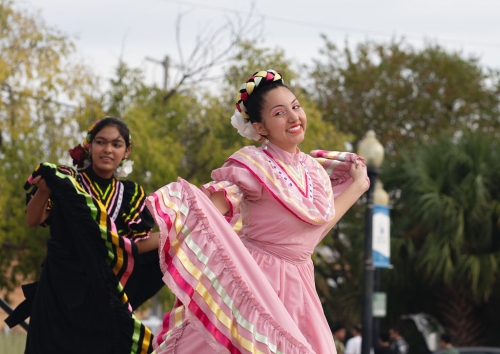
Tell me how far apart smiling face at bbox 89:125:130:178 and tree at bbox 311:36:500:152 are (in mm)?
20443

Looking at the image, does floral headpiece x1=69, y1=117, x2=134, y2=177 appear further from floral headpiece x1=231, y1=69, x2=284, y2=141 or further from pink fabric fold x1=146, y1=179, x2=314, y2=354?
pink fabric fold x1=146, y1=179, x2=314, y2=354

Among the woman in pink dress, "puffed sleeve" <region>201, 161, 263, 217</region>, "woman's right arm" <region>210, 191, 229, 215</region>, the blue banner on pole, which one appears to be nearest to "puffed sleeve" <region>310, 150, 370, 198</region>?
the woman in pink dress

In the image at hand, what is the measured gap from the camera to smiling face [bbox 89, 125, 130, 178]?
5332 mm

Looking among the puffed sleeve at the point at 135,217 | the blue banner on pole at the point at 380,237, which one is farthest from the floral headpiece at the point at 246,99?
the blue banner on pole at the point at 380,237

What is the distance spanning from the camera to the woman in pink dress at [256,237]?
3.88 m

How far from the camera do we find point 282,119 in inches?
171

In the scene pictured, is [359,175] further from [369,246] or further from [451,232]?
[451,232]

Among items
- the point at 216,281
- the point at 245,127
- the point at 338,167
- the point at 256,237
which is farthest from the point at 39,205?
the point at 338,167

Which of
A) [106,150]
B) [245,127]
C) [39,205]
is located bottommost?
[39,205]

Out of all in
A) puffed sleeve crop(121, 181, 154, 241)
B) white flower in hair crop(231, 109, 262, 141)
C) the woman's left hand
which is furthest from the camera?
puffed sleeve crop(121, 181, 154, 241)

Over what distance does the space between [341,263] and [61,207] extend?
66.1 feet

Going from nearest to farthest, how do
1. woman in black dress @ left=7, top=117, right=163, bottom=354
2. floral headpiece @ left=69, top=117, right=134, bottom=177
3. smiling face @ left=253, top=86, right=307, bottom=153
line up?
smiling face @ left=253, top=86, right=307, bottom=153 → woman in black dress @ left=7, top=117, right=163, bottom=354 → floral headpiece @ left=69, top=117, right=134, bottom=177

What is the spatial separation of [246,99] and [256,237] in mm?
657

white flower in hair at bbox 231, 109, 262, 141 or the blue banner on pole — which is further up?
white flower in hair at bbox 231, 109, 262, 141
